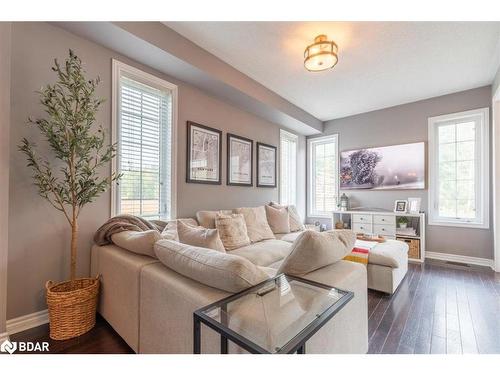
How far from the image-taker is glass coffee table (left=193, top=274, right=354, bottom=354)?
778 mm

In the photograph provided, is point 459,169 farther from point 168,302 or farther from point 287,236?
point 168,302

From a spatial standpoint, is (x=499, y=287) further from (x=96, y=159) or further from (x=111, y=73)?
(x=111, y=73)

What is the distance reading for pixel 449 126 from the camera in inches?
152

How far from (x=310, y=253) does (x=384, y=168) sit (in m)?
3.87

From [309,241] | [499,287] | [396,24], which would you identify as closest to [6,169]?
[309,241]

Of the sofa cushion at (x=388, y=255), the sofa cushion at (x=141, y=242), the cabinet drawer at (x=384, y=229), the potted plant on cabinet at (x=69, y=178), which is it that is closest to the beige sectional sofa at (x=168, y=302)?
the sofa cushion at (x=141, y=242)

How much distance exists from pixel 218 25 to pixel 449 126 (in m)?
3.98

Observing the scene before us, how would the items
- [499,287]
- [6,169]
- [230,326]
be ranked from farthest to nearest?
[499,287] < [6,169] < [230,326]

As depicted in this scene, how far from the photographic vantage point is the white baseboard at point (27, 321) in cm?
177

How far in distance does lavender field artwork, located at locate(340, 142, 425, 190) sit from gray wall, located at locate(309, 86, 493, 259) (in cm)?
12

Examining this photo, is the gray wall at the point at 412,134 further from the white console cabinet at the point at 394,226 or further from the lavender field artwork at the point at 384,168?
the white console cabinet at the point at 394,226

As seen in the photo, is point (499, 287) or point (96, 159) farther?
point (499, 287)
